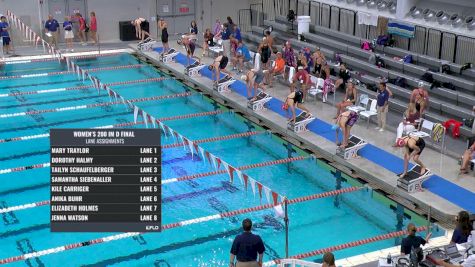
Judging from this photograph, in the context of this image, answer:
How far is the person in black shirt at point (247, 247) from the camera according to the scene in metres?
8.97

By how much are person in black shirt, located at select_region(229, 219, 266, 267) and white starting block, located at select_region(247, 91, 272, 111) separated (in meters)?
9.51

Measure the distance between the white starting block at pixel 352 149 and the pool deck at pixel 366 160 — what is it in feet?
0.41

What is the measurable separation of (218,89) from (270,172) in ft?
18.9

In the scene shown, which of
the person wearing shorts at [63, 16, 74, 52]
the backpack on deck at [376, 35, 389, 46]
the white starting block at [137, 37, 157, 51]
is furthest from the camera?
the person wearing shorts at [63, 16, 74, 52]

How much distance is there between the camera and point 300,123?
16641 mm

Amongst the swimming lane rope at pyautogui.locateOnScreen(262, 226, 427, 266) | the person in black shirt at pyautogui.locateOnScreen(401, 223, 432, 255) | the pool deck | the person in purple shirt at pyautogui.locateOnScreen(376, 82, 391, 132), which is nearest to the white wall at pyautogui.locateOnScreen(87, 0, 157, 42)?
the pool deck

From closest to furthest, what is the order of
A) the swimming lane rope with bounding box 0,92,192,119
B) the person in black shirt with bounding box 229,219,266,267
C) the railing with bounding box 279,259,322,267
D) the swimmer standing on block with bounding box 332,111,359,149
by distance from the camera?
the person in black shirt with bounding box 229,219,266,267 → the railing with bounding box 279,259,322,267 → the swimmer standing on block with bounding box 332,111,359,149 → the swimming lane rope with bounding box 0,92,192,119

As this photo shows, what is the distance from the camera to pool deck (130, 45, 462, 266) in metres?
12.3

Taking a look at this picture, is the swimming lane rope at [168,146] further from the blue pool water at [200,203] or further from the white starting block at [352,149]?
the white starting block at [352,149]

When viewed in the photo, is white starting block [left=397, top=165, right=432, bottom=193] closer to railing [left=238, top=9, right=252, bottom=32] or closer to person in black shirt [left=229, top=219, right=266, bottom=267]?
person in black shirt [left=229, top=219, right=266, bottom=267]

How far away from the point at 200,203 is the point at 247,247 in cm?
437

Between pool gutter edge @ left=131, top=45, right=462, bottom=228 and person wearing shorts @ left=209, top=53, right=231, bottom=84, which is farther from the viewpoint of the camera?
person wearing shorts @ left=209, top=53, right=231, bottom=84

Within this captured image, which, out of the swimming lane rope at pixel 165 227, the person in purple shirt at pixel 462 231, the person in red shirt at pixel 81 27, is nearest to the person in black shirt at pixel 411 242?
the person in purple shirt at pixel 462 231

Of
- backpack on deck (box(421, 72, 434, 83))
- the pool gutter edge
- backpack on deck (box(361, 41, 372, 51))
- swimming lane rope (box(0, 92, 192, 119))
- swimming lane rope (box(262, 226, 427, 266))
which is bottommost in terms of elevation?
swimming lane rope (box(262, 226, 427, 266))
